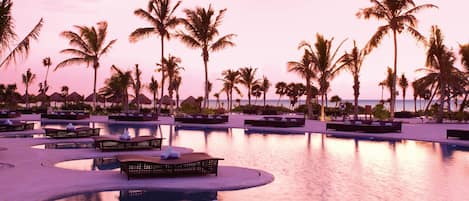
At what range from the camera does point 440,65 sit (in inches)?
1134

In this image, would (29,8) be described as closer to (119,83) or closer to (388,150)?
(119,83)

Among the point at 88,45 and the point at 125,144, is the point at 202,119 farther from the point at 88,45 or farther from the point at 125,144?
the point at 88,45

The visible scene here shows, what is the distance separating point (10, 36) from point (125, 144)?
15.6 feet

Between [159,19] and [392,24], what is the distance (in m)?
17.3

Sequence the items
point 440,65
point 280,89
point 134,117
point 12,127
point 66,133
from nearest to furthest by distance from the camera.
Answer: point 66,133 < point 12,127 < point 134,117 < point 440,65 < point 280,89

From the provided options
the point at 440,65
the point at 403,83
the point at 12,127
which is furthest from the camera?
the point at 403,83

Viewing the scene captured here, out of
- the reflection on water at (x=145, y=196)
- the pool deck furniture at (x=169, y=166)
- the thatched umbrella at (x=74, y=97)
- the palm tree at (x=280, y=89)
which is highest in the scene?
the palm tree at (x=280, y=89)

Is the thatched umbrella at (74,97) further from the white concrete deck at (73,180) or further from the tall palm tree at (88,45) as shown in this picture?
the white concrete deck at (73,180)

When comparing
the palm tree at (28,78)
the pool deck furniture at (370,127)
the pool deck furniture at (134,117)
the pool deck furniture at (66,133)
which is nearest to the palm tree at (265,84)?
the pool deck furniture at (134,117)

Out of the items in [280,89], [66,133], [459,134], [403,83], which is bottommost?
[66,133]

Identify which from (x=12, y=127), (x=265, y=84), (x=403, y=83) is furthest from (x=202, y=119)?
(x=403, y=83)

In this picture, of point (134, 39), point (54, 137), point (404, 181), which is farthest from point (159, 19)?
point (404, 181)

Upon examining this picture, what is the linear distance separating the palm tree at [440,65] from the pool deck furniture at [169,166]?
79.2ft

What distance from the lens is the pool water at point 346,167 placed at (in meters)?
7.50
